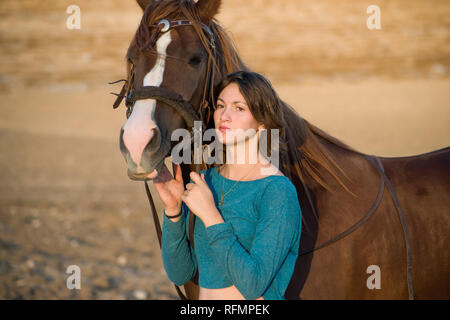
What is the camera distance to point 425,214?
7.63 ft

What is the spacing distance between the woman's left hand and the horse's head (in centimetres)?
17

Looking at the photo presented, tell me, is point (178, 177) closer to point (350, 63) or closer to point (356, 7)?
point (350, 63)

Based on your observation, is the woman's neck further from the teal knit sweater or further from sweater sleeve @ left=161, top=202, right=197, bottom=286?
sweater sleeve @ left=161, top=202, right=197, bottom=286

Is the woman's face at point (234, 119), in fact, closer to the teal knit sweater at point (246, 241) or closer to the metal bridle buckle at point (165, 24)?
the teal knit sweater at point (246, 241)

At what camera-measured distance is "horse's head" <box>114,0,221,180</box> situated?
1.79 meters

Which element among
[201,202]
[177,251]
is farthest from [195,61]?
[177,251]

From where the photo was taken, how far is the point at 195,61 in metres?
2.10

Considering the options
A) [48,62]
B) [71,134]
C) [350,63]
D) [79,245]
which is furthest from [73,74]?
[79,245]

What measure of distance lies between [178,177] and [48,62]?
21.5m

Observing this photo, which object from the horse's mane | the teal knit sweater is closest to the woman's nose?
the teal knit sweater

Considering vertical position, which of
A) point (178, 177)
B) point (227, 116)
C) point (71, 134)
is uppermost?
point (71, 134)

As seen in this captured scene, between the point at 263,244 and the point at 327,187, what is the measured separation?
699mm

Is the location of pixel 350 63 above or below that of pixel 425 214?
above

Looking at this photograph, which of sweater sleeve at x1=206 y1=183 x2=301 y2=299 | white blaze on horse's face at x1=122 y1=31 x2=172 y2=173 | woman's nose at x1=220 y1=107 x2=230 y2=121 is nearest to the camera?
sweater sleeve at x1=206 y1=183 x2=301 y2=299
